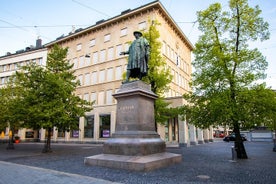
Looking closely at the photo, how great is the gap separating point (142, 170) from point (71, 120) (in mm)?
11030

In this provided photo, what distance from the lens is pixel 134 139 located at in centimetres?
857

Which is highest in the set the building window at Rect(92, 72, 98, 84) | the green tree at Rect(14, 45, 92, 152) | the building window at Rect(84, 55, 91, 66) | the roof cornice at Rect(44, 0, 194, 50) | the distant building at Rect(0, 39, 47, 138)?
the roof cornice at Rect(44, 0, 194, 50)

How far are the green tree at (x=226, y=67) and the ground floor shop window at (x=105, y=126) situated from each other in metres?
17.5

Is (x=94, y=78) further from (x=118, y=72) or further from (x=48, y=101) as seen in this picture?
(x=48, y=101)

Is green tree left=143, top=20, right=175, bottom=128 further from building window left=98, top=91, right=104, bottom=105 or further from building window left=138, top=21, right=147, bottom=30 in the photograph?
building window left=98, top=91, right=104, bottom=105

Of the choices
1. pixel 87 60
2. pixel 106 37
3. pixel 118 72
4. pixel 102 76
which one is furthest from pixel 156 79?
pixel 87 60

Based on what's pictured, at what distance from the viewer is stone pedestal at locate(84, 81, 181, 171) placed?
7.97 m

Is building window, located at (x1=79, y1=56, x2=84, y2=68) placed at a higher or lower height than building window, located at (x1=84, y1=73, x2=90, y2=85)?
higher

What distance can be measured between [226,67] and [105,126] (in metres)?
20.7

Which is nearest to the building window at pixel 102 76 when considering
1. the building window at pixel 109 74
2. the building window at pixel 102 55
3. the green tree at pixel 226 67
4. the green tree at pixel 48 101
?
the building window at pixel 109 74

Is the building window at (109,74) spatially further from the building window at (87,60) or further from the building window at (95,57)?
the building window at (87,60)

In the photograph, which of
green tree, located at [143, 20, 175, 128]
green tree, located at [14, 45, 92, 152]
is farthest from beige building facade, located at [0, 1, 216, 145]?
green tree, located at [14, 45, 92, 152]

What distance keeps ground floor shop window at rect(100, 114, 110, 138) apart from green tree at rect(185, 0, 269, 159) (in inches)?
691

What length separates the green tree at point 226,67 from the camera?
36.8ft
